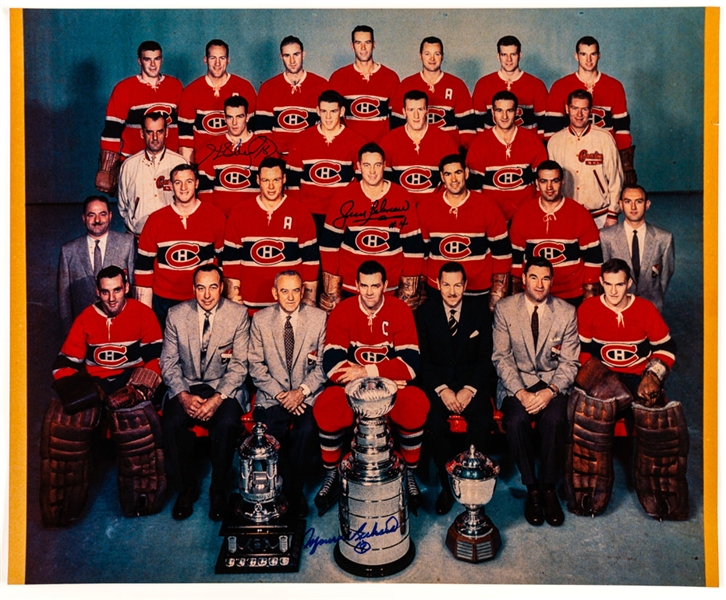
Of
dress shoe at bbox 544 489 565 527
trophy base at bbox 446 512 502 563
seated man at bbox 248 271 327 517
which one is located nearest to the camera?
trophy base at bbox 446 512 502 563

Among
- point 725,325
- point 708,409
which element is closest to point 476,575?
point 708,409

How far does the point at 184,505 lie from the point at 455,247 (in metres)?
1.51

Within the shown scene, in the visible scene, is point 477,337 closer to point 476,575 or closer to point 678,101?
point 476,575

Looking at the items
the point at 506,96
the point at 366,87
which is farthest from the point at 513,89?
the point at 366,87

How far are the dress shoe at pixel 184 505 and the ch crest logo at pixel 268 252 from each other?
0.98 metres

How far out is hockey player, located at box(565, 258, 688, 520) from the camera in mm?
3355

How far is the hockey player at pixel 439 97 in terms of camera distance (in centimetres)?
340

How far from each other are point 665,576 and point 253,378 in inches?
70.3

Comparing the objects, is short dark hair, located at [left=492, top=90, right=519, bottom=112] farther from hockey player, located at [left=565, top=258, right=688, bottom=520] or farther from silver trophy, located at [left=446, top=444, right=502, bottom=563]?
silver trophy, located at [left=446, top=444, right=502, bottom=563]

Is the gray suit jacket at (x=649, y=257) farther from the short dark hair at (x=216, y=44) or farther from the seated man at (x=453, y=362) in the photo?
the short dark hair at (x=216, y=44)

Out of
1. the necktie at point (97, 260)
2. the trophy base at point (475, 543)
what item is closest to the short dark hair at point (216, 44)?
the necktie at point (97, 260)

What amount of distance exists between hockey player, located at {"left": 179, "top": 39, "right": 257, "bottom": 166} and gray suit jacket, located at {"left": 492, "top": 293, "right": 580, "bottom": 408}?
4.50 ft

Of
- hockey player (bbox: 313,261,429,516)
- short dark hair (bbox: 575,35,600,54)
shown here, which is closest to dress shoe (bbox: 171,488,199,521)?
hockey player (bbox: 313,261,429,516)

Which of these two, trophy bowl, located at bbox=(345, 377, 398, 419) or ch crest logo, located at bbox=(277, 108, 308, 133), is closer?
trophy bowl, located at bbox=(345, 377, 398, 419)
